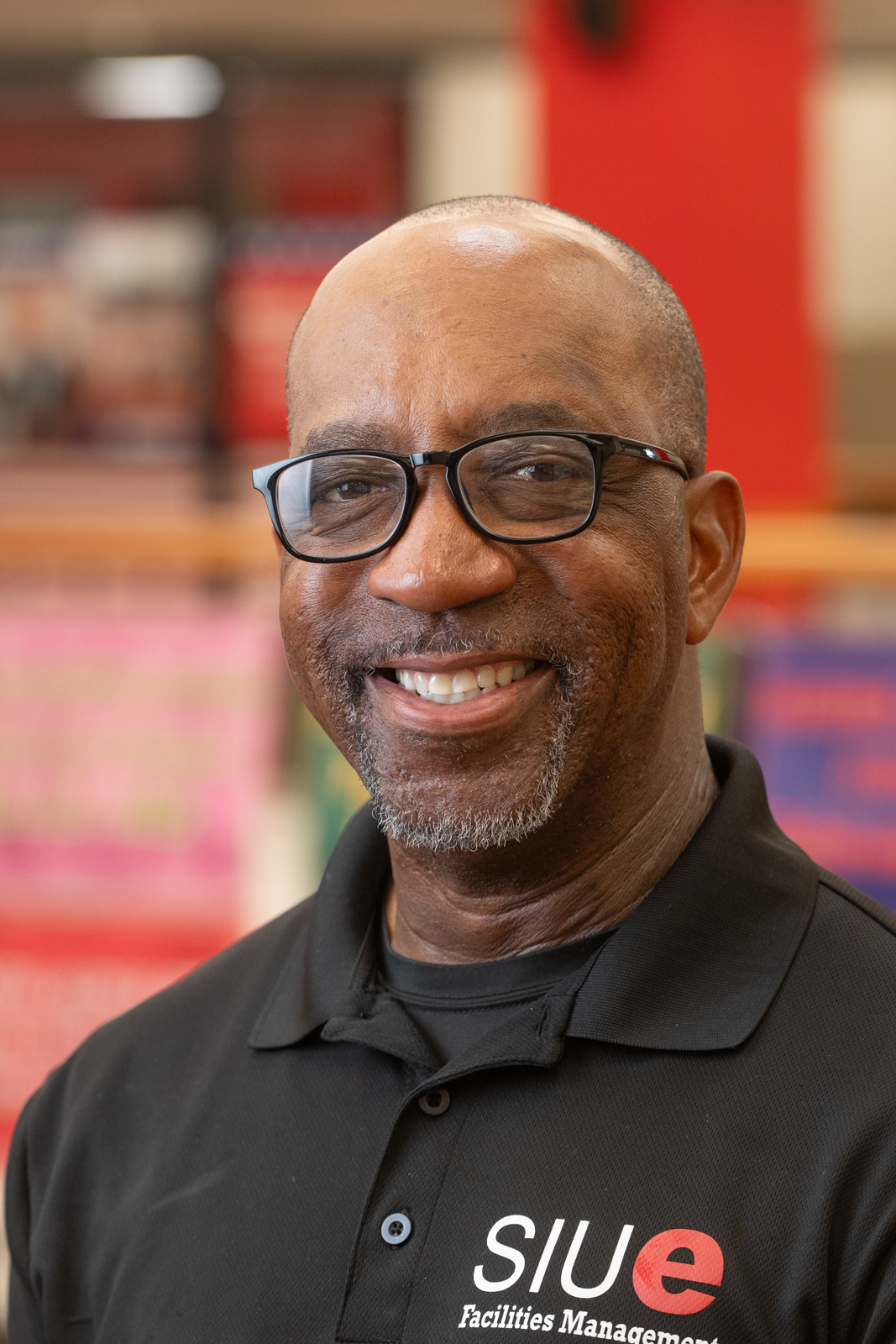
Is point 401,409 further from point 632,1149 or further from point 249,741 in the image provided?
point 249,741

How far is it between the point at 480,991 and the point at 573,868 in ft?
0.42

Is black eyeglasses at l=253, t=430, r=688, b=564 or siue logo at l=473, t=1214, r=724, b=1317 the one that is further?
black eyeglasses at l=253, t=430, r=688, b=564

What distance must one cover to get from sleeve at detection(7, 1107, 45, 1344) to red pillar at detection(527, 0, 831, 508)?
3015 millimetres

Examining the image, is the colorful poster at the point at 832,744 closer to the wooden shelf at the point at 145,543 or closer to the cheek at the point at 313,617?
the wooden shelf at the point at 145,543

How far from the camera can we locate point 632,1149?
3.58ft

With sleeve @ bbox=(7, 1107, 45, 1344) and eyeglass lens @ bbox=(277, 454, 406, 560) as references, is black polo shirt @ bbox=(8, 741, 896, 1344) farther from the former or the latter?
eyeglass lens @ bbox=(277, 454, 406, 560)

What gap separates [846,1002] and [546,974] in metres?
0.24

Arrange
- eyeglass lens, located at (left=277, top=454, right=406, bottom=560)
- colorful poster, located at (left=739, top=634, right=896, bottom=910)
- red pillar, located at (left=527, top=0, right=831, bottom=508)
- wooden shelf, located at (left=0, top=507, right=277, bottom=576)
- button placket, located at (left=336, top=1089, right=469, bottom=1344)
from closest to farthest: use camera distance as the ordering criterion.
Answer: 1. button placket, located at (left=336, top=1089, right=469, bottom=1344)
2. eyeglass lens, located at (left=277, top=454, right=406, bottom=560)
3. colorful poster, located at (left=739, top=634, right=896, bottom=910)
4. wooden shelf, located at (left=0, top=507, right=277, bottom=576)
5. red pillar, located at (left=527, top=0, right=831, bottom=508)

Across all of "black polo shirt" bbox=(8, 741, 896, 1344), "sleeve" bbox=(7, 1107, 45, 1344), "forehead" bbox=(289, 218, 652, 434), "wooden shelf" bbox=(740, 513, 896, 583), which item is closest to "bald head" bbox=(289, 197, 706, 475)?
"forehead" bbox=(289, 218, 652, 434)

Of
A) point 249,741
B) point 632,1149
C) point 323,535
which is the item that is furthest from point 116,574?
point 632,1149

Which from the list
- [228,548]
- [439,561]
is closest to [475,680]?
[439,561]

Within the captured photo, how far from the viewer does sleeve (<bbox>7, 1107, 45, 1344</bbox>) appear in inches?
55.7

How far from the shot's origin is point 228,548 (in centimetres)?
352

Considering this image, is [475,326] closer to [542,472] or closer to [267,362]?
[542,472]
